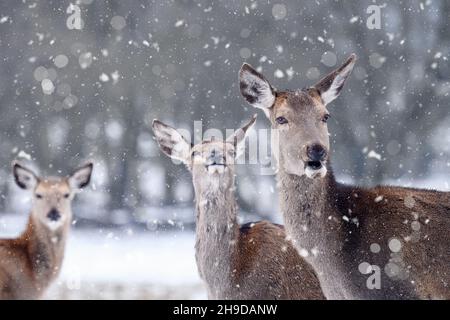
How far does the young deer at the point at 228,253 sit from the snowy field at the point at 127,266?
3.21 meters

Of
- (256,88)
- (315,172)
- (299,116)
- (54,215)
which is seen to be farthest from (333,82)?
(54,215)

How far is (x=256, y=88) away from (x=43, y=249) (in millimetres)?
2671

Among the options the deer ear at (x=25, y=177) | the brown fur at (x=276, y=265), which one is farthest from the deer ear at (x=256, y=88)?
the deer ear at (x=25, y=177)

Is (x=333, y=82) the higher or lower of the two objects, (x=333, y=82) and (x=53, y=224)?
the higher

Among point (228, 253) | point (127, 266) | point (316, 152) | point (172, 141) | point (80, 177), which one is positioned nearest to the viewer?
point (316, 152)

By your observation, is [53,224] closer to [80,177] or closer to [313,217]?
[80,177]

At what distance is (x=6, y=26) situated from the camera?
18.1m

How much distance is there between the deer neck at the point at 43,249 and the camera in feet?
29.6

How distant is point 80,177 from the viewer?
973 cm

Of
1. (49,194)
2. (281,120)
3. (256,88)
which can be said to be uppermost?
(256,88)

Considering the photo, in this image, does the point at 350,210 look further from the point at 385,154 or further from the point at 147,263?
the point at 385,154

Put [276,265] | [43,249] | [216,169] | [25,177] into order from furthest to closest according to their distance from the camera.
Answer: [25,177] < [43,249] < [276,265] < [216,169]

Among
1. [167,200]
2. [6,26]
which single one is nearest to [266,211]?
[167,200]

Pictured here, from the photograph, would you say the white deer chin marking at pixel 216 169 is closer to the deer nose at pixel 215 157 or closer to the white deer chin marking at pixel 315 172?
the deer nose at pixel 215 157
